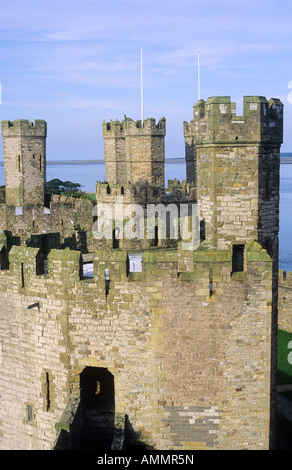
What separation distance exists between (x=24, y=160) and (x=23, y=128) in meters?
2.23

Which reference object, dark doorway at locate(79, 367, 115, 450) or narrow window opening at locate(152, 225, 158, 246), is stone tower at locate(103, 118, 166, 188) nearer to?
narrow window opening at locate(152, 225, 158, 246)

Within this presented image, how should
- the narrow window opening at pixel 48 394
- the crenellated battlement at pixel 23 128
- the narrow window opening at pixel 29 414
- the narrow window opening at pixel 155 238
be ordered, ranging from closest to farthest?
the narrow window opening at pixel 48 394, the narrow window opening at pixel 29 414, the narrow window opening at pixel 155 238, the crenellated battlement at pixel 23 128

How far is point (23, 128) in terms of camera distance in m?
41.1

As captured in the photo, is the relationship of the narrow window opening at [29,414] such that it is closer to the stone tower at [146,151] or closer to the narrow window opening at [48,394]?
the narrow window opening at [48,394]

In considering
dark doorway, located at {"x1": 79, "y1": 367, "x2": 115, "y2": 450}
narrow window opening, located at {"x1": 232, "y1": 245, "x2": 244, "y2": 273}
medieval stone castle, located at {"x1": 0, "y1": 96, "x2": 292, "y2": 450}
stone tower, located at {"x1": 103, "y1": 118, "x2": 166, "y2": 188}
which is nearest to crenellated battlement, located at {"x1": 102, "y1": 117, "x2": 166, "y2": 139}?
stone tower, located at {"x1": 103, "y1": 118, "x2": 166, "y2": 188}

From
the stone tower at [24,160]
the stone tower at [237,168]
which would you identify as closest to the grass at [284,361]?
the stone tower at [237,168]

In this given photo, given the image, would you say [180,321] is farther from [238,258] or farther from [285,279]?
[285,279]

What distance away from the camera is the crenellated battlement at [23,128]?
41.1 meters

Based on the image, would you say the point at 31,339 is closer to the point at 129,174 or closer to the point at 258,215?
the point at 258,215

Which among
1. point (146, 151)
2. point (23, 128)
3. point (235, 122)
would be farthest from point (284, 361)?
point (23, 128)

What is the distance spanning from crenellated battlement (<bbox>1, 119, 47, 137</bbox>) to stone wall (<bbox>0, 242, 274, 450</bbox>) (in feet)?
99.0

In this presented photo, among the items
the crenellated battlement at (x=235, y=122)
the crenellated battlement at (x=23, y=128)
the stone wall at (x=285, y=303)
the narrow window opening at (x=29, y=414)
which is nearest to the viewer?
the crenellated battlement at (x=235, y=122)

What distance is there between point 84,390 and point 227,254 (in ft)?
15.8

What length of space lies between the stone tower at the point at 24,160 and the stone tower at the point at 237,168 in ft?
98.8
